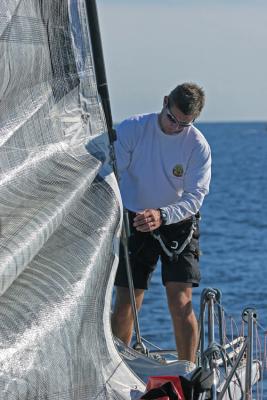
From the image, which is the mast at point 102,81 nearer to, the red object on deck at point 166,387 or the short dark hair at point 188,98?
the short dark hair at point 188,98

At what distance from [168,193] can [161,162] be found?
0.19 m

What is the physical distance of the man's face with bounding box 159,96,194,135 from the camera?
6.65 m

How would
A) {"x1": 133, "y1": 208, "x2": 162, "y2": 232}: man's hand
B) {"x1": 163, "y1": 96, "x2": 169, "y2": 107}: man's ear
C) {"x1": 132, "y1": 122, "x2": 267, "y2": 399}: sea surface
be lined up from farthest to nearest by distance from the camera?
{"x1": 132, "y1": 122, "x2": 267, "y2": 399}: sea surface, {"x1": 163, "y1": 96, "x2": 169, "y2": 107}: man's ear, {"x1": 133, "y1": 208, "x2": 162, "y2": 232}: man's hand

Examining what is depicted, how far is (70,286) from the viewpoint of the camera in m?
4.57

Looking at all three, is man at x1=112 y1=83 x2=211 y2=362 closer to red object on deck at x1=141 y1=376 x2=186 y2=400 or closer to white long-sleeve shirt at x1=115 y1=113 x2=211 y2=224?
white long-sleeve shirt at x1=115 y1=113 x2=211 y2=224

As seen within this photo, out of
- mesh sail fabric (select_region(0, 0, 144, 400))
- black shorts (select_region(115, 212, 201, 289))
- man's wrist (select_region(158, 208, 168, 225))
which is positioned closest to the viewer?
mesh sail fabric (select_region(0, 0, 144, 400))

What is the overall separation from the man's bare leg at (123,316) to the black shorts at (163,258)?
0.19 feet

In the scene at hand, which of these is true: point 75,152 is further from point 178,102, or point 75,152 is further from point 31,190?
point 178,102

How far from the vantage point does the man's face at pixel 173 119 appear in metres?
6.65

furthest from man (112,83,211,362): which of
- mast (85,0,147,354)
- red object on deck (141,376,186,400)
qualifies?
red object on deck (141,376,186,400)

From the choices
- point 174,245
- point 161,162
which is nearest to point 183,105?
point 161,162

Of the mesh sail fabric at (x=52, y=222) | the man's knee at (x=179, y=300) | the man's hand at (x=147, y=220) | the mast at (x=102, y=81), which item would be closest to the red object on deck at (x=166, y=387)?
the mesh sail fabric at (x=52, y=222)

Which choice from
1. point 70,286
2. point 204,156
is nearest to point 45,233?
point 70,286

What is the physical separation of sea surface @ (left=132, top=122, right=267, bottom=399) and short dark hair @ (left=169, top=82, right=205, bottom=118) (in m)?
1.13
